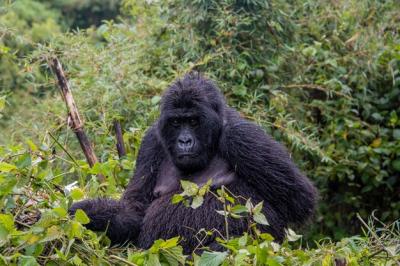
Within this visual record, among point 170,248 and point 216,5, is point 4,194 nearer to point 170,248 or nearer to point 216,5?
point 170,248

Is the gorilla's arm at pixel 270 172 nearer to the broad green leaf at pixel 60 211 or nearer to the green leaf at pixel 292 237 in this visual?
the green leaf at pixel 292 237

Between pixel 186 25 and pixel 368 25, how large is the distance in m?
1.76

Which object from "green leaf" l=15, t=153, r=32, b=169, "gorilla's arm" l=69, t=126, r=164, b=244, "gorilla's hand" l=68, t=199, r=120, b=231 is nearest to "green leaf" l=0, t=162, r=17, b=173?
"green leaf" l=15, t=153, r=32, b=169

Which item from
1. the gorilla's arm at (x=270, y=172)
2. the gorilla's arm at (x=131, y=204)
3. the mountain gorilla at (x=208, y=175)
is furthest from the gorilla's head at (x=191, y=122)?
the gorilla's arm at (x=131, y=204)

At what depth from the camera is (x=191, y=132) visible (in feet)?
16.3

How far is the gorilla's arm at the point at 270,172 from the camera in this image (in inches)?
194

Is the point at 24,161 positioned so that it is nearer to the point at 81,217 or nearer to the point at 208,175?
the point at 81,217

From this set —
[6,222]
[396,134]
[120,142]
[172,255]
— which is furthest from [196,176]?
[396,134]

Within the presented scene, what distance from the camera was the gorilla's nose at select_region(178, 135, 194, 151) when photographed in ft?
16.1

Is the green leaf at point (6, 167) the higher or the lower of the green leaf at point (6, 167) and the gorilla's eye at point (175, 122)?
the higher

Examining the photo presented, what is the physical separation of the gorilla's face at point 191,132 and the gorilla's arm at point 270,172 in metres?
0.10

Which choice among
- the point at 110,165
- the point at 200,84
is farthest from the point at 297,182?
the point at 110,165

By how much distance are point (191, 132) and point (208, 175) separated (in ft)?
0.94

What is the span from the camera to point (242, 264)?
3.72m
